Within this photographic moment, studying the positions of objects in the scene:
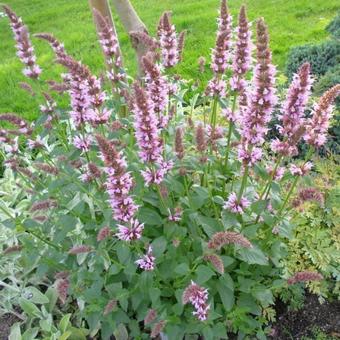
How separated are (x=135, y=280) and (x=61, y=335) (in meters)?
0.58

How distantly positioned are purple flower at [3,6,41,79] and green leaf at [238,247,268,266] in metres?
1.55

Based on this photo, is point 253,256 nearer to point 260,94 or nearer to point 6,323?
point 260,94

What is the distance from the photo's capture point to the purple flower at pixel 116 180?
6.14ft

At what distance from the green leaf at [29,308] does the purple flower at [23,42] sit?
1.37 meters

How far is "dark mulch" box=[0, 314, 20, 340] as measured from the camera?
10.5 ft

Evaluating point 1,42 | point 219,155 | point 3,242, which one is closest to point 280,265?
point 219,155

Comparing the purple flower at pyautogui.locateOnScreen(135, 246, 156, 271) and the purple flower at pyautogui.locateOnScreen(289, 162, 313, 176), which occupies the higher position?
the purple flower at pyautogui.locateOnScreen(289, 162, 313, 176)

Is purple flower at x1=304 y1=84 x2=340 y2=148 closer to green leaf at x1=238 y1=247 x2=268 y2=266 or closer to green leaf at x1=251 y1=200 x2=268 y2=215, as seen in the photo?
green leaf at x1=251 y1=200 x2=268 y2=215

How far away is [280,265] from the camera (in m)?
2.72

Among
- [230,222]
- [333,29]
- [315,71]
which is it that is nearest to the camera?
[230,222]

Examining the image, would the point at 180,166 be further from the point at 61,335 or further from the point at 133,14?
the point at 133,14

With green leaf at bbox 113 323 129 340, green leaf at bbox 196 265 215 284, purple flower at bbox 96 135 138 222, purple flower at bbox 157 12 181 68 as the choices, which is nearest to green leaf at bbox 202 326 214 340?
green leaf at bbox 196 265 215 284

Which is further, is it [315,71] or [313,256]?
[315,71]

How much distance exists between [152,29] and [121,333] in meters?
5.53
